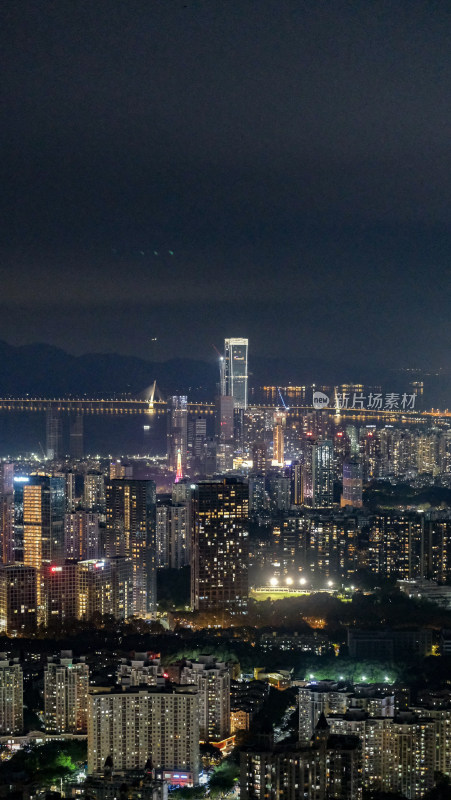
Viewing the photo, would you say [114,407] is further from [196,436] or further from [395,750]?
[395,750]

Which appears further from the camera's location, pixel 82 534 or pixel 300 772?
pixel 82 534

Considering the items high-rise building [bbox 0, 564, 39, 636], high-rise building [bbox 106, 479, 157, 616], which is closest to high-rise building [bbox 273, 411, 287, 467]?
high-rise building [bbox 106, 479, 157, 616]

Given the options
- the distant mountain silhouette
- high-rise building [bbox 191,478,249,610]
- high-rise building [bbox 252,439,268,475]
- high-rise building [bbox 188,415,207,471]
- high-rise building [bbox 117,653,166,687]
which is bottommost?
high-rise building [bbox 117,653,166,687]

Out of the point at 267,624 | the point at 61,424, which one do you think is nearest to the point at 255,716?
the point at 267,624

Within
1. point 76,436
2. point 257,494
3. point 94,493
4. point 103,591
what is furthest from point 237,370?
point 103,591

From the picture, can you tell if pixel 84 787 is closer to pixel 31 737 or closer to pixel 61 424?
pixel 31 737

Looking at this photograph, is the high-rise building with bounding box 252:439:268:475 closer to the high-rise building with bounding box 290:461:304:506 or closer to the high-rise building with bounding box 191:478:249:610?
the high-rise building with bounding box 290:461:304:506
